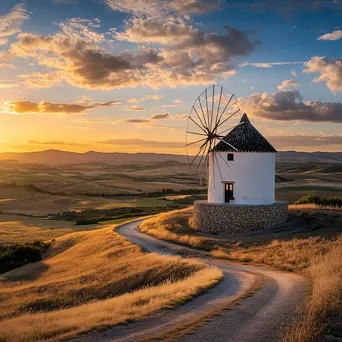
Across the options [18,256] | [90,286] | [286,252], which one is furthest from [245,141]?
[18,256]

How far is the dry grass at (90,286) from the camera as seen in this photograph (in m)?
14.4

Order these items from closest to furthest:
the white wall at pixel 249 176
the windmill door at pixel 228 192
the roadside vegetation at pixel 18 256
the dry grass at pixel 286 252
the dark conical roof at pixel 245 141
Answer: the dry grass at pixel 286 252
the roadside vegetation at pixel 18 256
the white wall at pixel 249 176
the dark conical roof at pixel 245 141
the windmill door at pixel 228 192

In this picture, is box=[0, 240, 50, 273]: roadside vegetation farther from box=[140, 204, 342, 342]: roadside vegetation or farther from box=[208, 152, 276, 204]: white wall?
box=[208, 152, 276, 204]: white wall

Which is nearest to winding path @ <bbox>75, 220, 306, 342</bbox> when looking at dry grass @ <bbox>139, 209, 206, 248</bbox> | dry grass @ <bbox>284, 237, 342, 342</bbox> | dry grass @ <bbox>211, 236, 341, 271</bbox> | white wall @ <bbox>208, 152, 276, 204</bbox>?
dry grass @ <bbox>284, 237, 342, 342</bbox>

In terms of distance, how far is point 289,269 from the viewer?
23672mm

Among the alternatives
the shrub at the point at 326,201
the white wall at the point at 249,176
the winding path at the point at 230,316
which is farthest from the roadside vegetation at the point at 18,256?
the shrub at the point at 326,201

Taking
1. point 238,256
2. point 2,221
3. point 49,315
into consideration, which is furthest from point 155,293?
point 2,221

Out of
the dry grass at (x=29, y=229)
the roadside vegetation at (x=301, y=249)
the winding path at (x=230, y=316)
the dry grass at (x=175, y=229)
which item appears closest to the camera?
the winding path at (x=230, y=316)

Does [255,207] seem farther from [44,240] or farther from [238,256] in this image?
[44,240]

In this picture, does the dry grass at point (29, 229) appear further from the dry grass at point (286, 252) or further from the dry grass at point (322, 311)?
the dry grass at point (322, 311)

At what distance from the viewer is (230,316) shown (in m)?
14.0

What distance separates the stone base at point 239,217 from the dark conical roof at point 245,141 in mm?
5004

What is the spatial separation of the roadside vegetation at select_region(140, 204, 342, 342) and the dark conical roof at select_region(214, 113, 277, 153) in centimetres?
700

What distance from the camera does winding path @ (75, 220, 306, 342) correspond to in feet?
40.3
